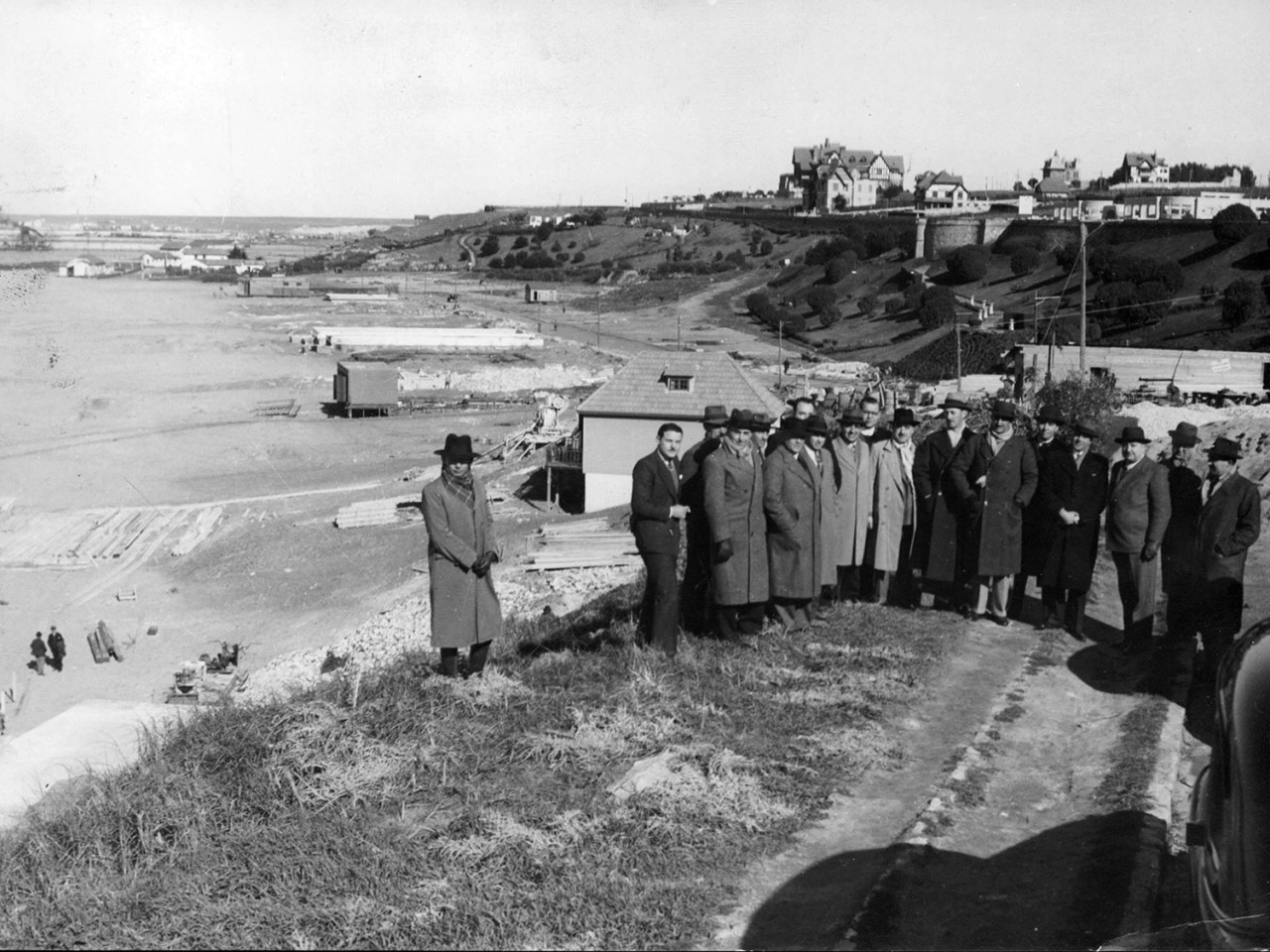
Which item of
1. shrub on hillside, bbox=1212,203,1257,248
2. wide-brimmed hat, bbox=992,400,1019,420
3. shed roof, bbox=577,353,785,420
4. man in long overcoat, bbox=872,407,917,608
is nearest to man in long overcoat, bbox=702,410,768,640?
man in long overcoat, bbox=872,407,917,608

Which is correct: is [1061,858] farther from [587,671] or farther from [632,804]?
[587,671]

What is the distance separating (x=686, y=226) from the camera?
137125 millimetres

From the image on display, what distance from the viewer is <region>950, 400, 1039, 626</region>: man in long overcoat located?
978 cm

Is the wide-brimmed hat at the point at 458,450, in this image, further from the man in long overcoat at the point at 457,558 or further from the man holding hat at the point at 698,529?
the man holding hat at the point at 698,529

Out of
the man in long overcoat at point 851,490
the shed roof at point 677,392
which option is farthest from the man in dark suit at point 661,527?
the shed roof at point 677,392

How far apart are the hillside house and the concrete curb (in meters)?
A: 21.9

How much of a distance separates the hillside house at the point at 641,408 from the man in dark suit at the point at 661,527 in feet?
65.7

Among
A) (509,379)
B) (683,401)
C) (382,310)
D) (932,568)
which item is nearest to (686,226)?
(382,310)

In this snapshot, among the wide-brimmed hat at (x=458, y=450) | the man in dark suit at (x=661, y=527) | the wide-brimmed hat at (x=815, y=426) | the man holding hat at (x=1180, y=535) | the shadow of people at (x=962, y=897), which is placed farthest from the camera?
the wide-brimmed hat at (x=815, y=426)

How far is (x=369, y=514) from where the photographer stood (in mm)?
28906

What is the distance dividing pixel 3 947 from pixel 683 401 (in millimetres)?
25116

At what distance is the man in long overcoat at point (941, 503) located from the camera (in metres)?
10.2

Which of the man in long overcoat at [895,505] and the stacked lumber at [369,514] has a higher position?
the man in long overcoat at [895,505]

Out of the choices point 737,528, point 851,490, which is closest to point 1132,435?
point 851,490
